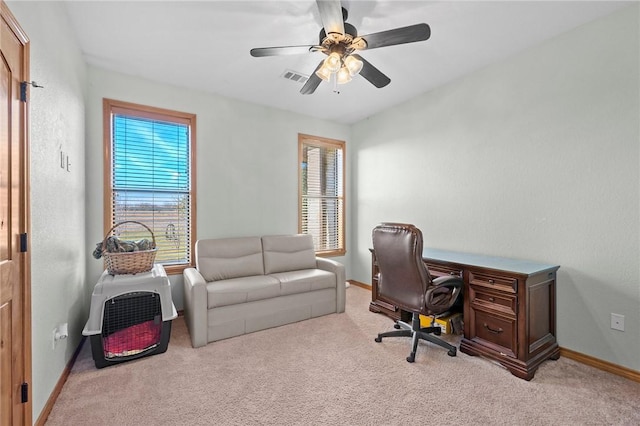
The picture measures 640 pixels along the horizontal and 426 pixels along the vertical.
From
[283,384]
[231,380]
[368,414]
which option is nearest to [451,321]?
[368,414]

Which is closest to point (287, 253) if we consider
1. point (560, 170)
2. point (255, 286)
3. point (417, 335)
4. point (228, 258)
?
point (228, 258)

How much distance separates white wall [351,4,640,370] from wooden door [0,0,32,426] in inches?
143

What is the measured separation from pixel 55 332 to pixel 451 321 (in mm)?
3288

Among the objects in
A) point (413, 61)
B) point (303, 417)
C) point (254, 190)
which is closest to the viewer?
point (303, 417)

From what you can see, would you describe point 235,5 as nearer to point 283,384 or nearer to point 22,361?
point 22,361

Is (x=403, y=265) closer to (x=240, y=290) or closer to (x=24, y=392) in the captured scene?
(x=240, y=290)

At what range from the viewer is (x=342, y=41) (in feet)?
6.69

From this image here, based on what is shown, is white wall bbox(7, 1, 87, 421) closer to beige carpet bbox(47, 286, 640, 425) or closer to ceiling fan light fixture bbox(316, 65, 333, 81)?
beige carpet bbox(47, 286, 640, 425)

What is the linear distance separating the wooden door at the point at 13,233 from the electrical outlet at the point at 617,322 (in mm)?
3803

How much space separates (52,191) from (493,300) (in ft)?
11.1

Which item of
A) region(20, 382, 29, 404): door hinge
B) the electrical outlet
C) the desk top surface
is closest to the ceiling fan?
the desk top surface

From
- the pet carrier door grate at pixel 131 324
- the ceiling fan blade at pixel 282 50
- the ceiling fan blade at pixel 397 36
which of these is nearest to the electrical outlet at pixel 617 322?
the ceiling fan blade at pixel 397 36

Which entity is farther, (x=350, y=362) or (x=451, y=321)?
(x=451, y=321)

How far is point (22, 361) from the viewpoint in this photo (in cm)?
147
